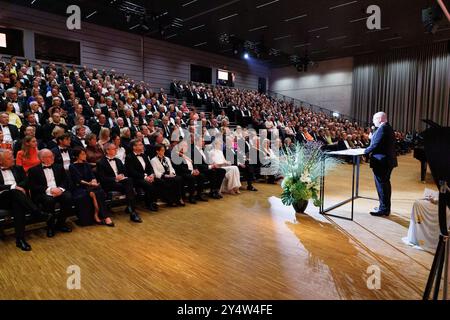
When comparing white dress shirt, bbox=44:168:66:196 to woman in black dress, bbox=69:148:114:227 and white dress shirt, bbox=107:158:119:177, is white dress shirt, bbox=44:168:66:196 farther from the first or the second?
white dress shirt, bbox=107:158:119:177

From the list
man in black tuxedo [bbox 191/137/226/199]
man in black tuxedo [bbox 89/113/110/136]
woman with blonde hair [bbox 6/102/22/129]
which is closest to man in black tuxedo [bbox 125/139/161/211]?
man in black tuxedo [bbox 191/137/226/199]

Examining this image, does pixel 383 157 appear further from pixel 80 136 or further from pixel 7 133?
pixel 7 133

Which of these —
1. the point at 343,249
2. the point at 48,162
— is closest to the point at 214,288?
the point at 343,249

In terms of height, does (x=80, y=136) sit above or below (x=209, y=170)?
above

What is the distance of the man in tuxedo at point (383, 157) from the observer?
4016 mm

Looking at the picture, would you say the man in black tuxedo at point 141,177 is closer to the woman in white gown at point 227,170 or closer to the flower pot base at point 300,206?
the woman in white gown at point 227,170

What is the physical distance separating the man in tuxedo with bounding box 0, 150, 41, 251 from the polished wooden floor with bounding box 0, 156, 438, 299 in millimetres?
179

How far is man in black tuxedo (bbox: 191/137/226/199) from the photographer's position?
17.5 feet

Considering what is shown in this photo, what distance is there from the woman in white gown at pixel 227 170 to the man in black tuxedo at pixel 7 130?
3.39m

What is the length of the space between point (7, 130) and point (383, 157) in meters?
5.95

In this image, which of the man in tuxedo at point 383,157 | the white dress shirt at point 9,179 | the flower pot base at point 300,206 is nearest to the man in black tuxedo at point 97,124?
the white dress shirt at point 9,179

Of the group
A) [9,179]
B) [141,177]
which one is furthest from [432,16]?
[9,179]

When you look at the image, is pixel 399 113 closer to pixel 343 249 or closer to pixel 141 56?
pixel 141 56

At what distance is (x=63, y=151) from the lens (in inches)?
167
